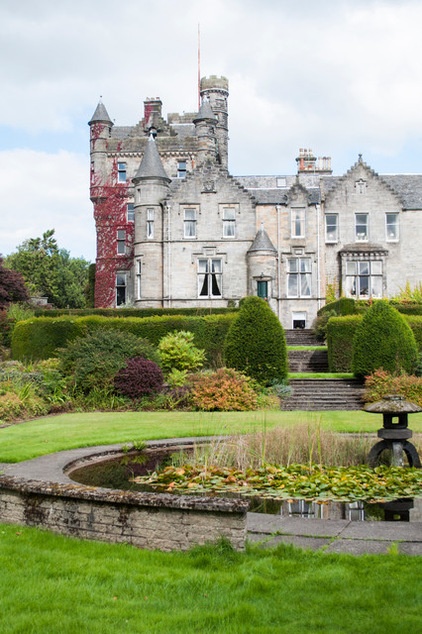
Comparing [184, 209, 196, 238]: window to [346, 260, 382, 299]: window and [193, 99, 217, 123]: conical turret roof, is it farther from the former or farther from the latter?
[193, 99, 217, 123]: conical turret roof

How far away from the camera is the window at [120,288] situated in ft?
172

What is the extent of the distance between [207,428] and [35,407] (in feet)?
24.2

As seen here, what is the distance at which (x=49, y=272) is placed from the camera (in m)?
77.9

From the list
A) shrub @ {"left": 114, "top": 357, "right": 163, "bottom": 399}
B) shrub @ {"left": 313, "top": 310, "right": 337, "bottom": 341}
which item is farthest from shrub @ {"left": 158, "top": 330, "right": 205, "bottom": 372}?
shrub @ {"left": 313, "top": 310, "right": 337, "bottom": 341}

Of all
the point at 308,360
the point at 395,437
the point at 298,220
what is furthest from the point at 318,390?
the point at 298,220

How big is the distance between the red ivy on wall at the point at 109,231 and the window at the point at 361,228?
52.3 ft

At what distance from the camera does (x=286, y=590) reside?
586 centimetres

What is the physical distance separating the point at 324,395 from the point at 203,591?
20.1 m

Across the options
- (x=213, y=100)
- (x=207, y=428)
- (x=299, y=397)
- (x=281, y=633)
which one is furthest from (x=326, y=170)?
(x=281, y=633)

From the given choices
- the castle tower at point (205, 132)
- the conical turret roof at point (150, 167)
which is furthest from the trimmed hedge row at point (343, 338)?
the castle tower at point (205, 132)

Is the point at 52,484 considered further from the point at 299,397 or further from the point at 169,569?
the point at 299,397

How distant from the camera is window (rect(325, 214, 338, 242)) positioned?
46.1 m

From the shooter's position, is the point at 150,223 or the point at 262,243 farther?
the point at 150,223

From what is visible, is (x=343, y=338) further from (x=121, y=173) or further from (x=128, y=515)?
(x=121, y=173)
